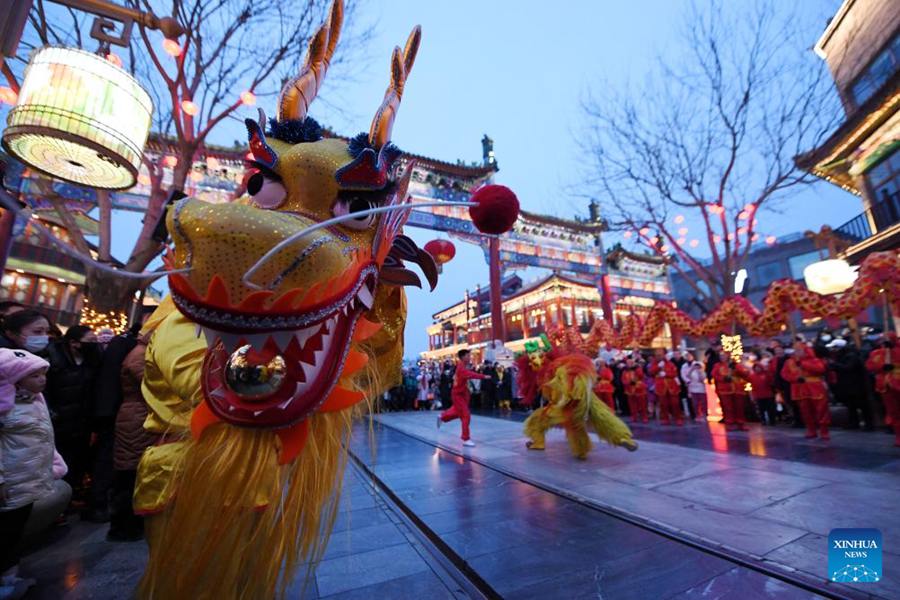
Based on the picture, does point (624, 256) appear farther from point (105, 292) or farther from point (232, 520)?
point (232, 520)

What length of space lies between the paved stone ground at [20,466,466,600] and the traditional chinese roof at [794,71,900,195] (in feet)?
32.2

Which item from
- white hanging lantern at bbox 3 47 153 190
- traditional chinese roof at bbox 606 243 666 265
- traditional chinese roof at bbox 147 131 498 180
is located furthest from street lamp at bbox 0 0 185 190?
traditional chinese roof at bbox 606 243 666 265

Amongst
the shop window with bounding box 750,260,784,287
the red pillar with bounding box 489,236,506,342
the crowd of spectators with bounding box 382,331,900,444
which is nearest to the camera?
the crowd of spectators with bounding box 382,331,900,444

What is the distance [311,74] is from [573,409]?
14.8 ft

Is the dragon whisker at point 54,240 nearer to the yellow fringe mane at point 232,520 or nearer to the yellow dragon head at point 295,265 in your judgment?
the yellow dragon head at point 295,265

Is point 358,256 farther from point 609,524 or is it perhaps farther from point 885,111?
point 885,111

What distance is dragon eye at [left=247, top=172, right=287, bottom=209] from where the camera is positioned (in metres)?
1.29

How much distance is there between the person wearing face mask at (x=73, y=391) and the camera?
122 inches

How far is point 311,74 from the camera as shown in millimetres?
1570

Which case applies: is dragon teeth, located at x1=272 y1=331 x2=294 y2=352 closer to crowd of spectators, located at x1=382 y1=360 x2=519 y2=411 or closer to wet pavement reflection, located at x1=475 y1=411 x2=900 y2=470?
wet pavement reflection, located at x1=475 y1=411 x2=900 y2=470

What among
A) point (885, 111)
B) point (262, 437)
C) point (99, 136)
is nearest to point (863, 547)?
point (262, 437)

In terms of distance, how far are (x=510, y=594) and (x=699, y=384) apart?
27.3ft

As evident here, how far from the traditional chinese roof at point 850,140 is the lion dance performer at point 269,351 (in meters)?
9.86

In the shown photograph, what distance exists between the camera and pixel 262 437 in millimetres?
1083
